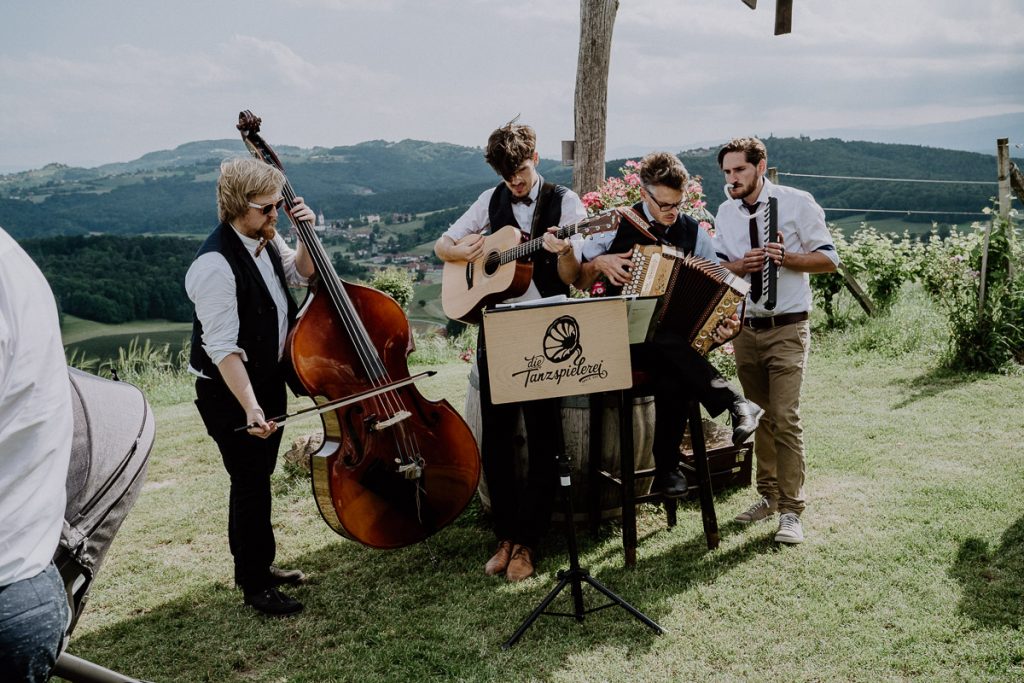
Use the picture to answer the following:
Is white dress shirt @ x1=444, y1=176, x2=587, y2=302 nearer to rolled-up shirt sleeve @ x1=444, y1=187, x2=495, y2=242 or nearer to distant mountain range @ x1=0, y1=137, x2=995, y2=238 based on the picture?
rolled-up shirt sleeve @ x1=444, y1=187, x2=495, y2=242

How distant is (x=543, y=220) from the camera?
14.0ft

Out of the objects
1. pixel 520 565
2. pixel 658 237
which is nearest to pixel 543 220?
pixel 658 237

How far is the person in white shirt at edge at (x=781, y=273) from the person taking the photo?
4.41 metres

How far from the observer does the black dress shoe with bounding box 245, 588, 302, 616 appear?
3947 mm

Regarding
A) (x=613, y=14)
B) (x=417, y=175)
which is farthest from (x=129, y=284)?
(x=417, y=175)

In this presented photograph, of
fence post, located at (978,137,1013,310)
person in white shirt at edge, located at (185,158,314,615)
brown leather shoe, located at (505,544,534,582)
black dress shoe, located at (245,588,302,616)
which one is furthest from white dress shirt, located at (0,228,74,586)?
fence post, located at (978,137,1013,310)

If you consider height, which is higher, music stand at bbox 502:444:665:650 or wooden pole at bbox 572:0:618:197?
wooden pole at bbox 572:0:618:197

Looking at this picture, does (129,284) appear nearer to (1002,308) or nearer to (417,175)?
(1002,308)

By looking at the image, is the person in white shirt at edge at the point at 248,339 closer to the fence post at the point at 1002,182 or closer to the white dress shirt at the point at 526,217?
the white dress shirt at the point at 526,217

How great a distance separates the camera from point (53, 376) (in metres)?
1.66

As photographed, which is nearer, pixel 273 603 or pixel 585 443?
pixel 273 603

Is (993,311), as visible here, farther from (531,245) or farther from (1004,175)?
(531,245)

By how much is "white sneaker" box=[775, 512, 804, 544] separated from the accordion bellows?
1.35 meters

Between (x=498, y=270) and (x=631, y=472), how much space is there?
138 centimetres
